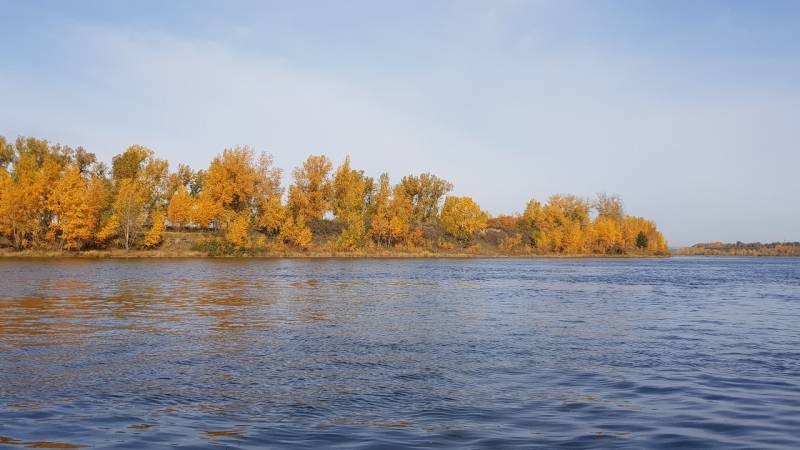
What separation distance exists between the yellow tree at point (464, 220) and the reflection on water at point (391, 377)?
119 metres

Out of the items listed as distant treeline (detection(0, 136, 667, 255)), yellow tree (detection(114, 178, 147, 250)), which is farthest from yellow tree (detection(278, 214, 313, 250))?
yellow tree (detection(114, 178, 147, 250))

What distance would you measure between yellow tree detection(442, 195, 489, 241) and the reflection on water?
4695 inches

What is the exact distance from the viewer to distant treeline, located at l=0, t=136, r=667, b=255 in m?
89.9

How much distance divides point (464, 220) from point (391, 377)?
135241mm

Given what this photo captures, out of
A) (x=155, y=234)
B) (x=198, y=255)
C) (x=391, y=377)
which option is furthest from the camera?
(x=198, y=255)

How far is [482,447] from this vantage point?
908 cm

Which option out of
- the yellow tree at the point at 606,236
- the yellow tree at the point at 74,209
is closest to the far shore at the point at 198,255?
the yellow tree at the point at 74,209

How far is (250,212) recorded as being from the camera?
114 m

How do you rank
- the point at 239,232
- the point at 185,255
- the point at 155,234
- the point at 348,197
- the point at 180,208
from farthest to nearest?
the point at 348,197 → the point at 180,208 → the point at 239,232 → the point at 185,255 → the point at 155,234

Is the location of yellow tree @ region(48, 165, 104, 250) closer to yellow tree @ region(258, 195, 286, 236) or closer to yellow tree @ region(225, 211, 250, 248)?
yellow tree @ region(225, 211, 250, 248)

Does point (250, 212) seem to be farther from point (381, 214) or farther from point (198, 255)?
point (381, 214)

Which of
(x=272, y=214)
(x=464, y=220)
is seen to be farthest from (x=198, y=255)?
(x=464, y=220)

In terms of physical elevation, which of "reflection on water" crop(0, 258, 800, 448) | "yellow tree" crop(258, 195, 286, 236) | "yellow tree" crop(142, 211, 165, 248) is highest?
"yellow tree" crop(258, 195, 286, 236)

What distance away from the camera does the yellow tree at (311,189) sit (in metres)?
125
